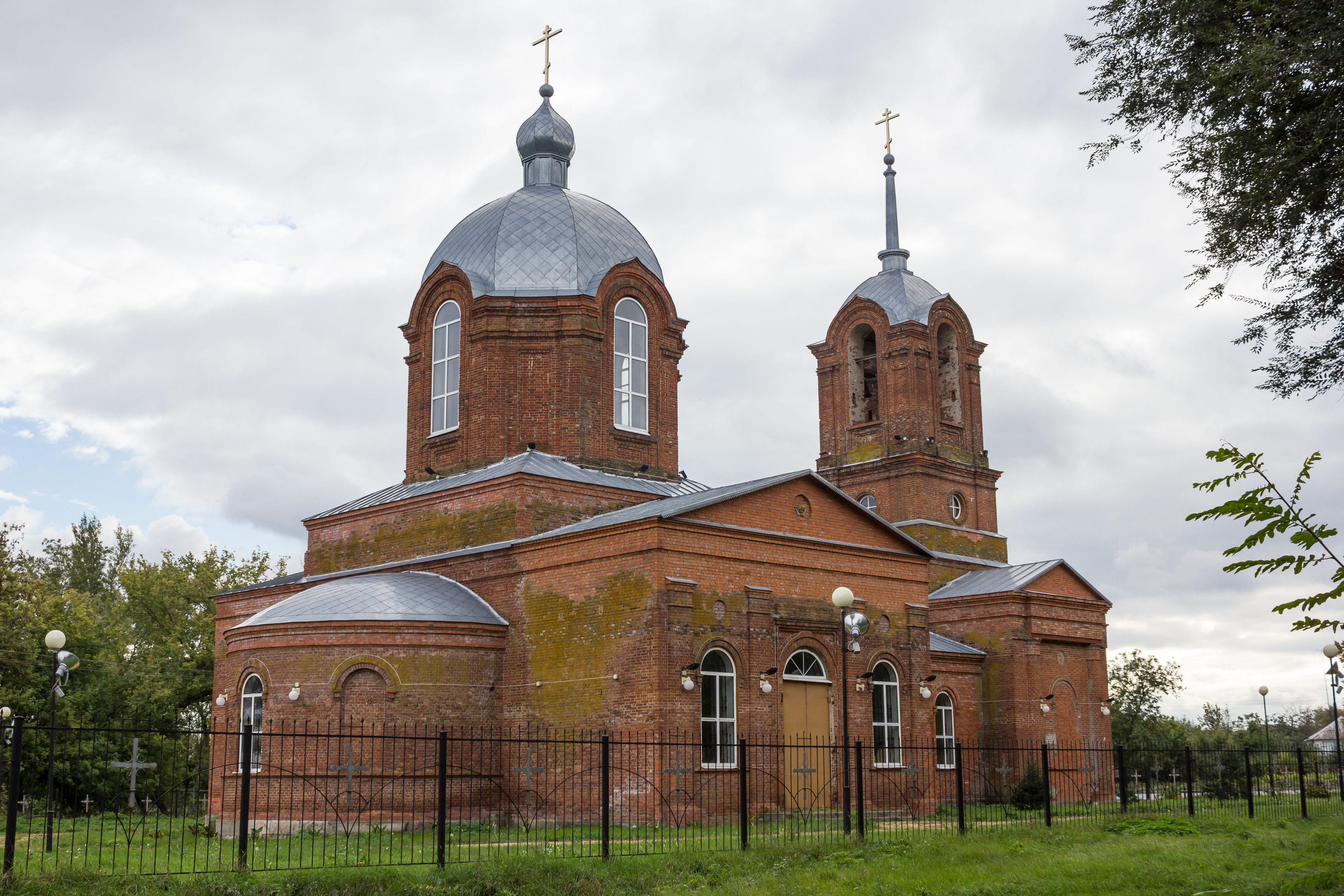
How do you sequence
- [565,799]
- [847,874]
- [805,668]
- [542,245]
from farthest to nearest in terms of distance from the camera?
[542,245], [805,668], [565,799], [847,874]

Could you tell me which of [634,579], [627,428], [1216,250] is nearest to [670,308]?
[627,428]

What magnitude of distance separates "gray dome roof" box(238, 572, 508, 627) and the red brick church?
0.19ft

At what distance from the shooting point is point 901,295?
33.2 m

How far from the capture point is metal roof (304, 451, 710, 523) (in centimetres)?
2272

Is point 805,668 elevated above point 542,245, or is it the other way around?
point 542,245

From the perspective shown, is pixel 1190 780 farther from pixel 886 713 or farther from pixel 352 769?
pixel 352 769

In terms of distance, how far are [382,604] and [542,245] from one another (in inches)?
333

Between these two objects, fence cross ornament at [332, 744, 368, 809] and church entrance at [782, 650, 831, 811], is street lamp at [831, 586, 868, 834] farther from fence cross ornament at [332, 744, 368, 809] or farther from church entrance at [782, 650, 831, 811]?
fence cross ornament at [332, 744, 368, 809]

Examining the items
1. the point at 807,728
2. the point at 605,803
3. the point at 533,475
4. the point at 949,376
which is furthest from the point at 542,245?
the point at 605,803

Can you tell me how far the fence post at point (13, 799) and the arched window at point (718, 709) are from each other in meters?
10.5

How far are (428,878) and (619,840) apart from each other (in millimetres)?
4349

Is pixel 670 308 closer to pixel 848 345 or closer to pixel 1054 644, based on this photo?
pixel 848 345

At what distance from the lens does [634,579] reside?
1916 centimetres

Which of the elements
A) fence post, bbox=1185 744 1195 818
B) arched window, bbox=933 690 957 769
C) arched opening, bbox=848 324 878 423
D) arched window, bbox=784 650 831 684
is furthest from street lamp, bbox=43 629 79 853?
arched opening, bbox=848 324 878 423
